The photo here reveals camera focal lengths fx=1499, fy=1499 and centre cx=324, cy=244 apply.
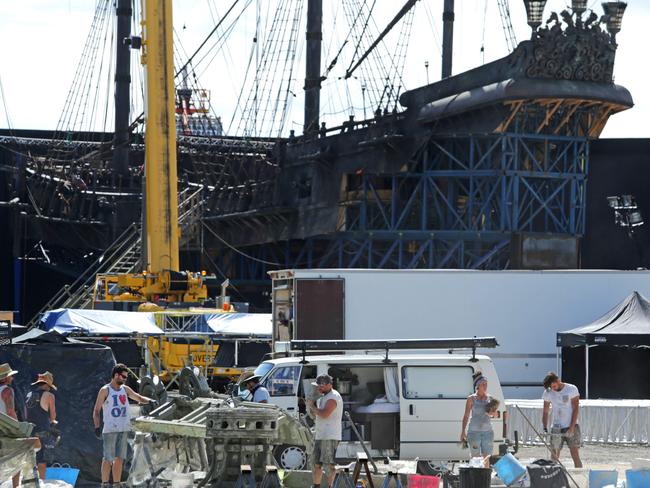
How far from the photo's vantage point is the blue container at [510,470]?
15016 millimetres

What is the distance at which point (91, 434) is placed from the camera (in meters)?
18.2

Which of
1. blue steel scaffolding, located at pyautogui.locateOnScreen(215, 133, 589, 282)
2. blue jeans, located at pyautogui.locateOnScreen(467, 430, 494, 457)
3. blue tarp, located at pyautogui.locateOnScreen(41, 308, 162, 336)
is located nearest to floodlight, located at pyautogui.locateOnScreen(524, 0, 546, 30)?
blue steel scaffolding, located at pyautogui.locateOnScreen(215, 133, 589, 282)

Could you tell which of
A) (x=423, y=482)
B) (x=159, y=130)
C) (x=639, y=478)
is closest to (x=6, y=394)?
(x=423, y=482)

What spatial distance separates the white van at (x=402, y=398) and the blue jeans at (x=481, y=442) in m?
1.49

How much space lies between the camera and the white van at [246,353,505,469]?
62.2ft

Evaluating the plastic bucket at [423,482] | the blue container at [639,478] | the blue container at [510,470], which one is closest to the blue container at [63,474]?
the plastic bucket at [423,482]

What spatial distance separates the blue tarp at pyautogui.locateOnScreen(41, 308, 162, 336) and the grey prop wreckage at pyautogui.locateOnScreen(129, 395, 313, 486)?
44.2 ft

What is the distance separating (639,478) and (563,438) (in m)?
4.66

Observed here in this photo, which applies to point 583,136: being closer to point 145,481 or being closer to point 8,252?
point 8,252

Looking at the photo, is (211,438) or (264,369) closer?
(211,438)

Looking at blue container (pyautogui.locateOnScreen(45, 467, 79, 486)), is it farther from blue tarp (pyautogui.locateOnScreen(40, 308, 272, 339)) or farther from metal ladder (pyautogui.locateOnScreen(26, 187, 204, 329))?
metal ladder (pyautogui.locateOnScreen(26, 187, 204, 329))

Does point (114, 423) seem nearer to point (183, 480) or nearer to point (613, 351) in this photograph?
point (183, 480)

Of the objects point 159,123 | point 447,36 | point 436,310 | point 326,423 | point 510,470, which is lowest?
point 510,470

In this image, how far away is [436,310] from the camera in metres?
29.6
